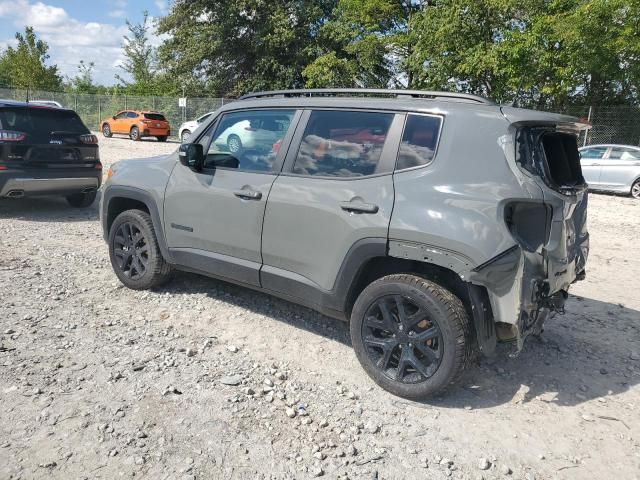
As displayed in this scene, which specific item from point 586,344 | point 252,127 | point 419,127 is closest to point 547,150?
point 419,127

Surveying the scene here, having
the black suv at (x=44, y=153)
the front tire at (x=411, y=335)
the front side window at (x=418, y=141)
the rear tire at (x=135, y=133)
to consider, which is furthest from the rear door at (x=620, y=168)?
the rear tire at (x=135, y=133)

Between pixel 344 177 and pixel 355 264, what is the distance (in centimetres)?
59

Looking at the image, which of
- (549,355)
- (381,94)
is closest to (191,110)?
(381,94)

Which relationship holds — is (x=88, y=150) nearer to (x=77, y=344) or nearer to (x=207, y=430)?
(x=77, y=344)

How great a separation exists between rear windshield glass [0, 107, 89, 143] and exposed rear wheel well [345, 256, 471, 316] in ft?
19.9

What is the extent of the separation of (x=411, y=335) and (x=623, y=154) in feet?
44.1

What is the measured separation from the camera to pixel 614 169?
13812mm

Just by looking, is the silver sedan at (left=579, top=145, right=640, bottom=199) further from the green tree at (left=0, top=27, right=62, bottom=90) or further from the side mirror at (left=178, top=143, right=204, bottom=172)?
the green tree at (left=0, top=27, right=62, bottom=90)

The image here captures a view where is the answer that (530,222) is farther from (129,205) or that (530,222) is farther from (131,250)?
(129,205)

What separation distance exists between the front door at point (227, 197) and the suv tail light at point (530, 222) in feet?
5.48

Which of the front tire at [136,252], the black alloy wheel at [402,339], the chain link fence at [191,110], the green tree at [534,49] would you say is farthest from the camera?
the chain link fence at [191,110]

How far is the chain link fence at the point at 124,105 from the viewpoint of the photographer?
2976 cm

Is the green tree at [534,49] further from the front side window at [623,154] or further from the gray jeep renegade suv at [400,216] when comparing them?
the gray jeep renegade suv at [400,216]

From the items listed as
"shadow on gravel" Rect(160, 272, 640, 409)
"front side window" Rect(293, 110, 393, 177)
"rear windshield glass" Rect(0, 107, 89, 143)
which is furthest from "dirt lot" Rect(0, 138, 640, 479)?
"rear windshield glass" Rect(0, 107, 89, 143)
